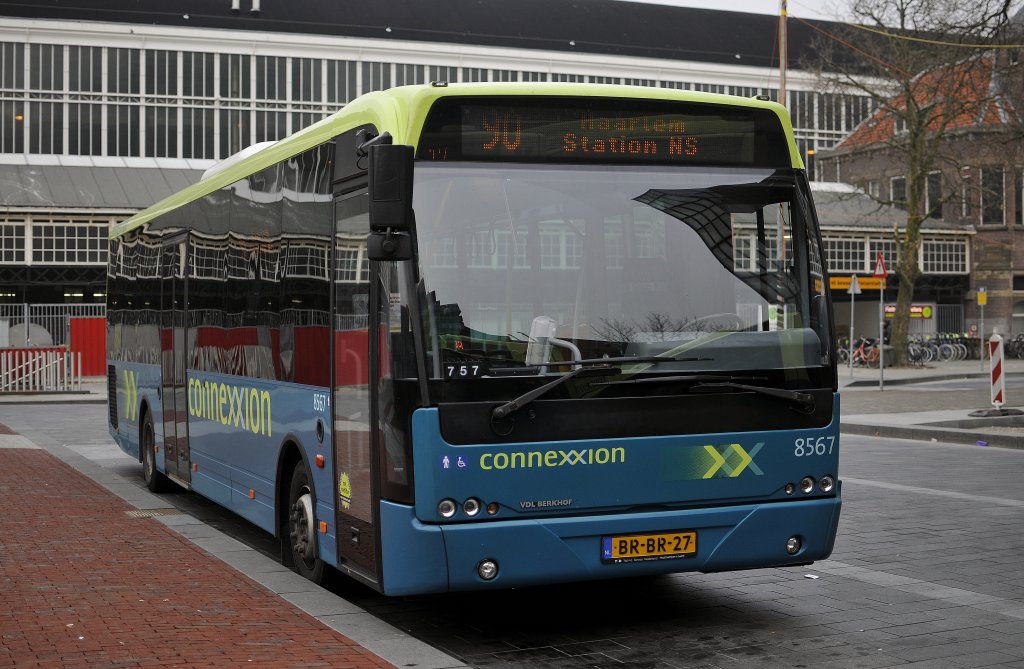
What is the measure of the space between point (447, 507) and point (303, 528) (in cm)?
216

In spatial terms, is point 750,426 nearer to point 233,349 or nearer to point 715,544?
point 715,544

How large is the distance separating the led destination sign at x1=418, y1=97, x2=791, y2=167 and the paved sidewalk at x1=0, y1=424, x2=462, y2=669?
8.27 feet

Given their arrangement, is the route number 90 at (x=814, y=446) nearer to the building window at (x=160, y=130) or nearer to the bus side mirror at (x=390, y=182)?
the bus side mirror at (x=390, y=182)

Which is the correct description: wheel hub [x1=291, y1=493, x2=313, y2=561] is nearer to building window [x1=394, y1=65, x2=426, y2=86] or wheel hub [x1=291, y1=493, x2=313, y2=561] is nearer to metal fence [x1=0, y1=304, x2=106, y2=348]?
metal fence [x1=0, y1=304, x2=106, y2=348]

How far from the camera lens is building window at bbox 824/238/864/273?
59.6 meters

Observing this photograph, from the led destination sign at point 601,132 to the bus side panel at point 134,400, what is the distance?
24.5ft

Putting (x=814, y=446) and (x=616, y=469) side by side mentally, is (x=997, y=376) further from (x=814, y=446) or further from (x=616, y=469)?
(x=616, y=469)

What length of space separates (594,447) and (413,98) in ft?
6.60

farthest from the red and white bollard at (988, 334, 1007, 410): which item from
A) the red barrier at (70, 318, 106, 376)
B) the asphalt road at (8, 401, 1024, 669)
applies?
the red barrier at (70, 318, 106, 376)

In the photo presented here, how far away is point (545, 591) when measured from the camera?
8656 millimetres

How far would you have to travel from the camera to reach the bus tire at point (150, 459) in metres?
13.9

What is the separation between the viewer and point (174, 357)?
1273cm

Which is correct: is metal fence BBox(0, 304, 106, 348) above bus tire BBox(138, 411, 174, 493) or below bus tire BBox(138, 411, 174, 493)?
above

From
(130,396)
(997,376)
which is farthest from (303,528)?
(997,376)
